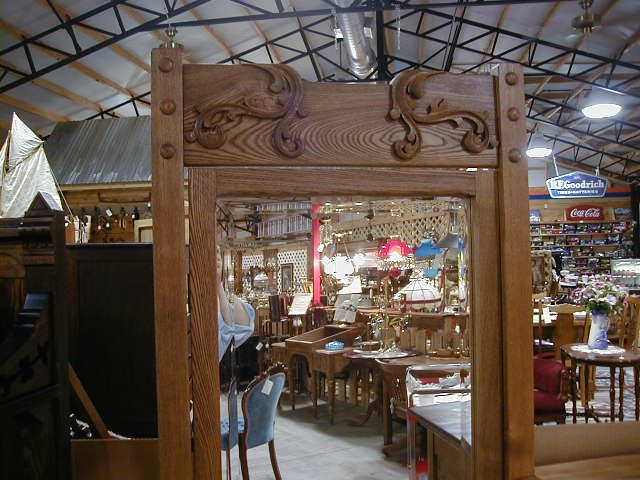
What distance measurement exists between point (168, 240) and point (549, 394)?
4.05 m

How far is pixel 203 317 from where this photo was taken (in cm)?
126

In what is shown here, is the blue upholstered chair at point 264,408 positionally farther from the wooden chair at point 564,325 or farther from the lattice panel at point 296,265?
the wooden chair at point 564,325

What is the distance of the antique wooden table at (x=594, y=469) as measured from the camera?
1312mm

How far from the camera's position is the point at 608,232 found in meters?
15.6

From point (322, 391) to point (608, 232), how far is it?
12328 millimetres

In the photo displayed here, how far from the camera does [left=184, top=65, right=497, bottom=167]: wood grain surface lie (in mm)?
1261

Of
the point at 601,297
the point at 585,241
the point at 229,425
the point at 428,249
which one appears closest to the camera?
the point at 229,425

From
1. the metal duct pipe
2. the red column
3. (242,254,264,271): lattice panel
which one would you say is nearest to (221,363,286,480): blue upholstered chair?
(242,254,264,271): lattice panel

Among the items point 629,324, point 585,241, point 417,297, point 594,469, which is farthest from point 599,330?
point 585,241

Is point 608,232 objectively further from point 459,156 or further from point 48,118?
point 459,156

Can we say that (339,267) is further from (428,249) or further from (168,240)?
(168,240)

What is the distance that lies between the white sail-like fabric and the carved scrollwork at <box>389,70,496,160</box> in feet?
13.4

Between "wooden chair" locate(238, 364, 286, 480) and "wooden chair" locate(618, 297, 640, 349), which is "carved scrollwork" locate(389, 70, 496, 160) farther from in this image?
"wooden chair" locate(618, 297, 640, 349)

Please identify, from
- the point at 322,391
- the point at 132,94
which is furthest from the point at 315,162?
the point at 132,94
